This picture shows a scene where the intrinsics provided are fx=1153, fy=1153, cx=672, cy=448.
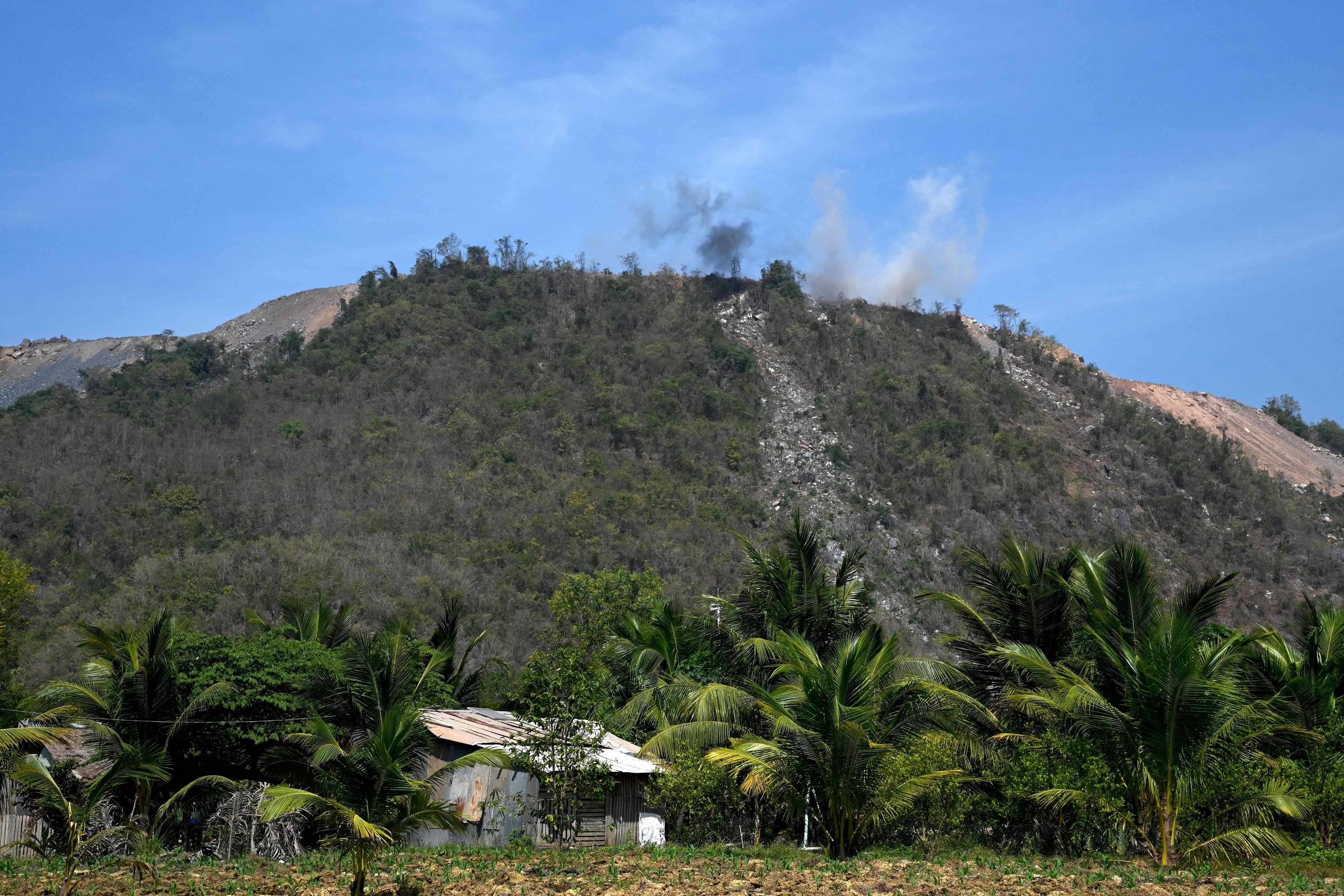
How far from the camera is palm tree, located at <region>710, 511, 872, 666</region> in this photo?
2309cm

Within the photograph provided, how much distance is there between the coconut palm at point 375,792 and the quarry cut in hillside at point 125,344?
78898 millimetres

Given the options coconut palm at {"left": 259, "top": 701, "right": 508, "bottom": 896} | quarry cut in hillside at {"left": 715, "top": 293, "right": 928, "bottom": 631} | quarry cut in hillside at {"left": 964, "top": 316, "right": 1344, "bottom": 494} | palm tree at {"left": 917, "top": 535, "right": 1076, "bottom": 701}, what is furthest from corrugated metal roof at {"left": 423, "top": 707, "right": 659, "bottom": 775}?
quarry cut in hillside at {"left": 964, "top": 316, "right": 1344, "bottom": 494}

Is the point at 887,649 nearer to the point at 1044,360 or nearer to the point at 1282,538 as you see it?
the point at 1282,538

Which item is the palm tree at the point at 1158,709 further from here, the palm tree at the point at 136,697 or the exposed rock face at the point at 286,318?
the exposed rock face at the point at 286,318

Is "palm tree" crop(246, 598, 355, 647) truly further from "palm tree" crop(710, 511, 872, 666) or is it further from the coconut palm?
"palm tree" crop(710, 511, 872, 666)

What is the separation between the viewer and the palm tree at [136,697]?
20.8 meters

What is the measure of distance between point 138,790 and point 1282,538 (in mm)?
61813

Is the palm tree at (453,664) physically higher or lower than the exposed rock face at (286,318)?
lower

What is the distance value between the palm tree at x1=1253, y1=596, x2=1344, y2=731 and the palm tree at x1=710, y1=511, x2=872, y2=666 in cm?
757

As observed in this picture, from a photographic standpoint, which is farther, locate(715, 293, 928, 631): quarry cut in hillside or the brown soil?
the brown soil

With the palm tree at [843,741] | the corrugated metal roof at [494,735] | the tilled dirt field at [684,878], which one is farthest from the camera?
the corrugated metal roof at [494,735]

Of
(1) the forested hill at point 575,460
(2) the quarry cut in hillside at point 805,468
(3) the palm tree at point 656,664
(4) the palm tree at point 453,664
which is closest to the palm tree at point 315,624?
(4) the palm tree at point 453,664

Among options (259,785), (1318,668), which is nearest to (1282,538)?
(1318,668)

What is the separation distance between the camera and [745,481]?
2707 inches
